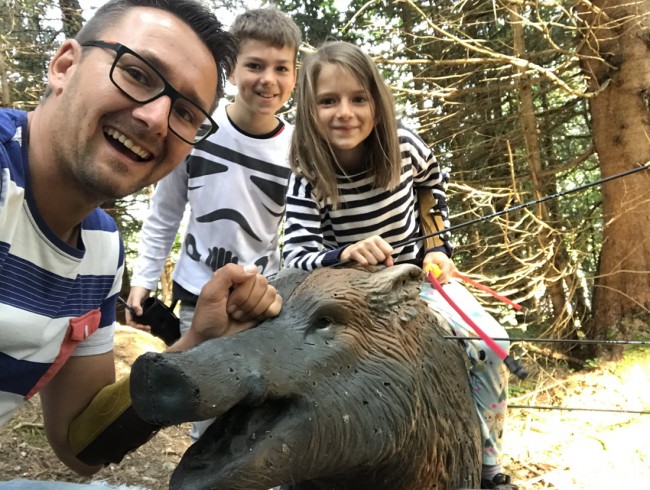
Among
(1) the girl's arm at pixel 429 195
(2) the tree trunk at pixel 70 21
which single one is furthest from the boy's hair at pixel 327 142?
(2) the tree trunk at pixel 70 21

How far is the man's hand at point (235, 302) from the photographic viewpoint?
54.6 inches

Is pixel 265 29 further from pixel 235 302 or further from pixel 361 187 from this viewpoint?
pixel 235 302

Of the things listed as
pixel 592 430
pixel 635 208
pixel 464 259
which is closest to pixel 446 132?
pixel 464 259

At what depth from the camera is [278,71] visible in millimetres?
2990

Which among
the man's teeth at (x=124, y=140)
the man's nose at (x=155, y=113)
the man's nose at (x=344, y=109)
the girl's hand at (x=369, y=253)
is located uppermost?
the man's nose at (x=344, y=109)

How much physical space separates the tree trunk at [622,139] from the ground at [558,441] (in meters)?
0.60

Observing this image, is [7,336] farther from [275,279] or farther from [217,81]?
[217,81]

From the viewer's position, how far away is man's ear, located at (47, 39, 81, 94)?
66.4 inches

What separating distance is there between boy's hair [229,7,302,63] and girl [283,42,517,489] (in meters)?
0.64

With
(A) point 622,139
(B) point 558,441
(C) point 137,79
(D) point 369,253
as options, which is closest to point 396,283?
(D) point 369,253

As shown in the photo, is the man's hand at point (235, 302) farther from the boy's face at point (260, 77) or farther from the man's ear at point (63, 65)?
the boy's face at point (260, 77)

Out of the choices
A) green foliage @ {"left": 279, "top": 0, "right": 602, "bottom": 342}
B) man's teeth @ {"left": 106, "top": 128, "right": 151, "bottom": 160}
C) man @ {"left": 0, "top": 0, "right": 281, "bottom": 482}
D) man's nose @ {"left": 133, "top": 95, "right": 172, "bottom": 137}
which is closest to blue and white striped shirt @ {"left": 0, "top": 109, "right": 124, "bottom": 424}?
man @ {"left": 0, "top": 0, "right": 281, "bottom": 482}

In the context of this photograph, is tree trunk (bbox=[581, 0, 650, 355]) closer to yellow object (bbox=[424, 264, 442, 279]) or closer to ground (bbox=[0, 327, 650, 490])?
ground (bbox=[0, 327, 650, 490])

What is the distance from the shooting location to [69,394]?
2.12 m
